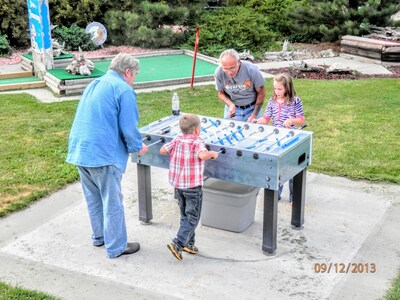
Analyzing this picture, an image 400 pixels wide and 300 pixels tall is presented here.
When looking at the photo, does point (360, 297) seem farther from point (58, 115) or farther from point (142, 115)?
point (58, 115)

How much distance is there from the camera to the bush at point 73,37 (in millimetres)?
16500

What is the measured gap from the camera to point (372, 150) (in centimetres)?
888

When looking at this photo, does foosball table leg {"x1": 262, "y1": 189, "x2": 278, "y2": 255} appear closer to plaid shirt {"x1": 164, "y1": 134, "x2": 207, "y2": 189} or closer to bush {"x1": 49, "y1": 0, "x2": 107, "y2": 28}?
plaid shirt {"x1": 164, "y1": 134, "x2": 207, "y2": 189}

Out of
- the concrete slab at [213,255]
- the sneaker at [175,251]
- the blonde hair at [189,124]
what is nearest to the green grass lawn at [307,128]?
the concrete slab at [213,255]

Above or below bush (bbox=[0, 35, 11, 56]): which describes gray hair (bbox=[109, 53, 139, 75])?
above

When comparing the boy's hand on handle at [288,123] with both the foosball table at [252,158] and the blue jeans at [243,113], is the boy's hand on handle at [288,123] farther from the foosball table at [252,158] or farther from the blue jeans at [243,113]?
the blue jeans at [243,113]

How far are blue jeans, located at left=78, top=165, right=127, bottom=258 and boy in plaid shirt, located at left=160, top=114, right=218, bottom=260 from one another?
1.62ft

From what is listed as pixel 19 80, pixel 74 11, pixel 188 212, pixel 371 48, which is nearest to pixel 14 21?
pixel 74 11

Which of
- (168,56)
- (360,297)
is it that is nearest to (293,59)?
(168,56)

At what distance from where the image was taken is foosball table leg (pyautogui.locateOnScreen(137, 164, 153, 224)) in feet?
21.7

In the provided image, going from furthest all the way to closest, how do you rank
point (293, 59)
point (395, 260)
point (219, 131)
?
1. point (293, 59)
2. point (219, 131)
3. point (395, 260)

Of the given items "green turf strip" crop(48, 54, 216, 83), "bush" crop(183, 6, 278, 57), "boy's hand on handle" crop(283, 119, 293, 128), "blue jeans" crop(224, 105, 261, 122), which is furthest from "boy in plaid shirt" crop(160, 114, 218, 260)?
"bush" crop(183, 6, 278, 57)

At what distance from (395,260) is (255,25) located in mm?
11793
